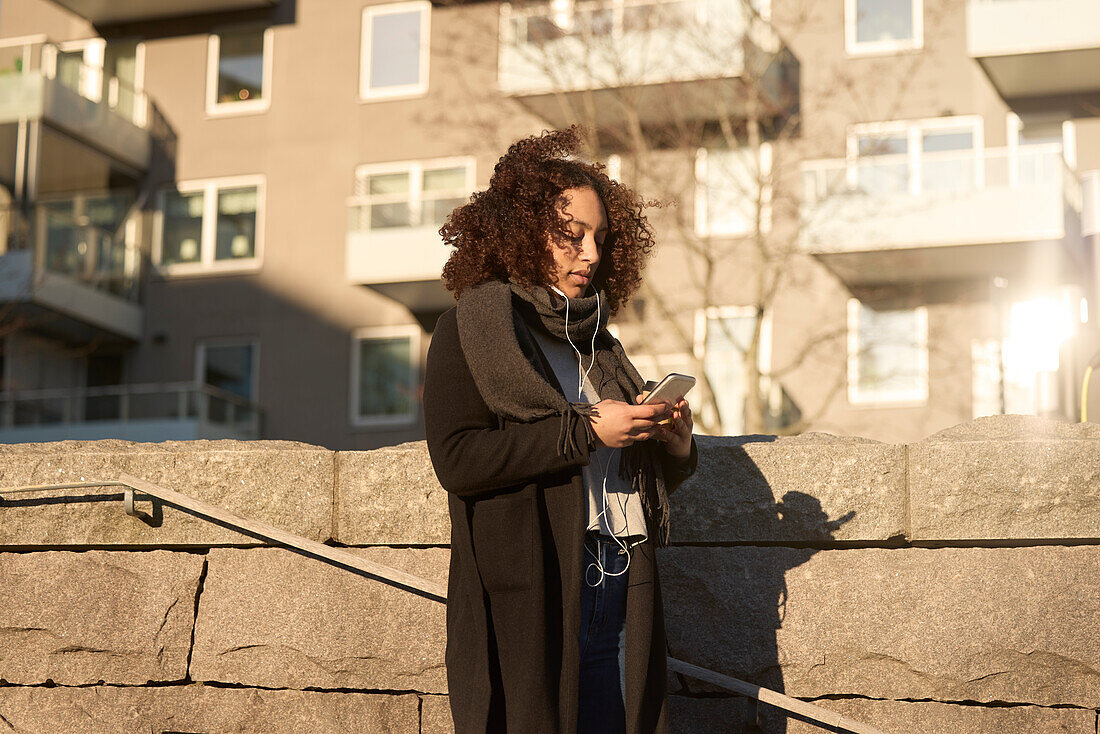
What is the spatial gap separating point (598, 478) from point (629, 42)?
1692 centimetres

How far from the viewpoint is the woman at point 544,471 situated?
2.71 m

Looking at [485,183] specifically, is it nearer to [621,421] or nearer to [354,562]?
[354,562]

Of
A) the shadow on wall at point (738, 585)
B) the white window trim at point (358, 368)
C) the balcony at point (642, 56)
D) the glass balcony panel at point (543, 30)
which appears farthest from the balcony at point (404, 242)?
the shadow on wall at point (738, 585)

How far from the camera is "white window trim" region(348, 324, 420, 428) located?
2186 cm

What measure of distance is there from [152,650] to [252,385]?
761 inches

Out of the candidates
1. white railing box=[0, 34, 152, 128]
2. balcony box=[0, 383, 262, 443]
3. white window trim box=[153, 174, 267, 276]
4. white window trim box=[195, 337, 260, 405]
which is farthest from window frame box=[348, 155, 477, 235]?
white railing box=[0, 34, 152, 128]

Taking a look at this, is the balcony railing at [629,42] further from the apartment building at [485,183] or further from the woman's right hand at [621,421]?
the woman's right hand at [621,421]

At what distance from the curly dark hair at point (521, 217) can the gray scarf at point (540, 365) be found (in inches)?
2.9

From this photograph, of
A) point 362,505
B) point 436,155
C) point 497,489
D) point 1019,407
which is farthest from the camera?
point 436,155

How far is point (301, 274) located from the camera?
2309 centimetres

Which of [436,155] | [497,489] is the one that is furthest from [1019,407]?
[497,489]

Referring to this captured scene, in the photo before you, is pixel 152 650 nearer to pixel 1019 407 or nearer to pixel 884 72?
pixel 1019 407

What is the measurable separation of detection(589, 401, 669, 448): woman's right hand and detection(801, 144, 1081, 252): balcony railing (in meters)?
16.0

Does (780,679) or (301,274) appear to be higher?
(301,274)
